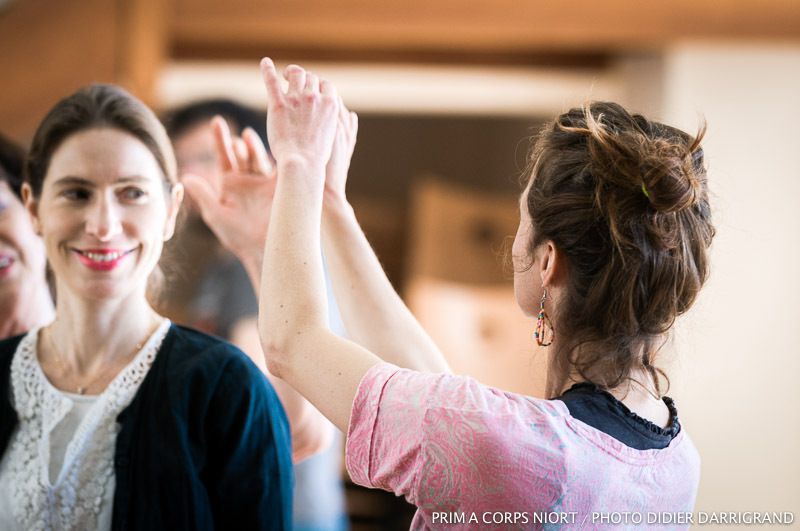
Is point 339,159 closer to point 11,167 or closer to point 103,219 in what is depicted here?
point 103,219

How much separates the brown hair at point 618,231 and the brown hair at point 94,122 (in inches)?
17.2

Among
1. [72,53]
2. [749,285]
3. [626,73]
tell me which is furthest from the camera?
[626,73]

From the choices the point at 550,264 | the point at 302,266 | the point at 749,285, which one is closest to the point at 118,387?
the point at 302,266

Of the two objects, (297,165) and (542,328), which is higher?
(297,165)

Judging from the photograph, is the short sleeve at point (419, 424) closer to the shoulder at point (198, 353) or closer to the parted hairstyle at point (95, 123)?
the shoulder at point (198, 353)

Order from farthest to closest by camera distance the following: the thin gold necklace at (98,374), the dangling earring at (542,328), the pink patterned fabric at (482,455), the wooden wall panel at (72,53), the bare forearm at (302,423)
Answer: the wooden wall panel at (72,53), the bare forearm at (302,423), the thin gold necklace at (98,374), the dangling earring at (542,328), the pink patterned fabric at (482,455)

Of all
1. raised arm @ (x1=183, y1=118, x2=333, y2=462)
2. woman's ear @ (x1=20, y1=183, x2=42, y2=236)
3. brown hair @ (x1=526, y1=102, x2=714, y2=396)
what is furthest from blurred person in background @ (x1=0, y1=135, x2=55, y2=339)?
brown hair @ (x1=526, y1=102, x2=714, y2=396)

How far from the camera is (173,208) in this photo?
1122 millimetres

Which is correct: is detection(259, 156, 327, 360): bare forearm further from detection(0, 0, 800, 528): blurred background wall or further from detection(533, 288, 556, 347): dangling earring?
detection(0, 0, 800, 528): blurred background wall

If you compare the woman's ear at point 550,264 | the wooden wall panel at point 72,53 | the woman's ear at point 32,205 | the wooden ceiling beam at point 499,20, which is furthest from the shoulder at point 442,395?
the wooden ceiling beam at point 499,20

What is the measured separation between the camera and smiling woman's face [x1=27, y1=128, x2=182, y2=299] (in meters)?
1.05

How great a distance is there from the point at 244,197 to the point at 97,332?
232 mm

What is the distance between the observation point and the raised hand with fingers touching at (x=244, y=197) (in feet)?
3.76

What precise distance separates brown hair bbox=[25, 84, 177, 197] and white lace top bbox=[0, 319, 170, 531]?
0.74 feet
